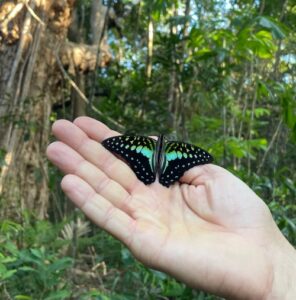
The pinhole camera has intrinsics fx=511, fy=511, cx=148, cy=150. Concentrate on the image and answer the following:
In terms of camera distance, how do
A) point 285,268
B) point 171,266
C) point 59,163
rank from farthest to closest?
point 59,163
point 285,268
point 171,266

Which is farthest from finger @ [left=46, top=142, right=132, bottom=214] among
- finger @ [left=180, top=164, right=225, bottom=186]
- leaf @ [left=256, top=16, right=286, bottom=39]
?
leaf @ [left=256, top=16, right=286, bottom=39]

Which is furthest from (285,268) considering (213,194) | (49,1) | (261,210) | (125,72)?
(125,72)

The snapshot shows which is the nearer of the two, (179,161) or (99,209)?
(99,209)

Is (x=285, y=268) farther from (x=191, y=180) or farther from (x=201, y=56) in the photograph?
(x=201, y=56)

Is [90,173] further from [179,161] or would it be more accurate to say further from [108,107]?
[108,107]

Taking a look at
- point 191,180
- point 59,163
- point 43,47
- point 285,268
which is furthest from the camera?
point 43,47

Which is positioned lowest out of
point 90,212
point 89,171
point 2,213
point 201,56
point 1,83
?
point 2,213

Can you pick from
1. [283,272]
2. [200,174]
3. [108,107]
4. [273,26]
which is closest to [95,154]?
[200,174]

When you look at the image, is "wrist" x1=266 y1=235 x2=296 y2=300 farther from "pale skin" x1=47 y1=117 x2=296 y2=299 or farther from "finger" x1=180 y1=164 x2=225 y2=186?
"finger" x1=180 y1=164 x2=225 y2=186
